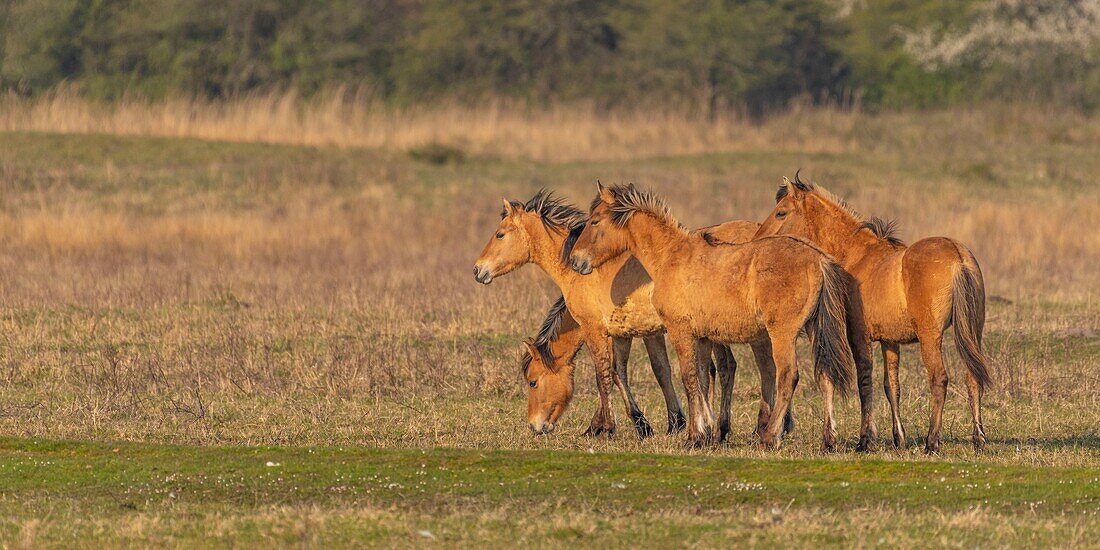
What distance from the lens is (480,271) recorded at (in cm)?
1238

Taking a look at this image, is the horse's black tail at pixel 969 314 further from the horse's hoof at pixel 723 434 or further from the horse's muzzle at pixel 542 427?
the horse's muzzle at pixel 542 427

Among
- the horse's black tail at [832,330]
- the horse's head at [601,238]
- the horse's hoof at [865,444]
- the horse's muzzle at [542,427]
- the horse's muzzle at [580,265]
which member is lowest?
the horse's muzzle at [542,427]

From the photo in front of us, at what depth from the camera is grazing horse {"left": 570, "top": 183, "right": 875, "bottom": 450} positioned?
10797 millimetres

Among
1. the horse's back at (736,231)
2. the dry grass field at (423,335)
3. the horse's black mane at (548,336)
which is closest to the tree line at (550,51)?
the dry grass field at (423,335)

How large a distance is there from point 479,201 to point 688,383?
16212 millimetres

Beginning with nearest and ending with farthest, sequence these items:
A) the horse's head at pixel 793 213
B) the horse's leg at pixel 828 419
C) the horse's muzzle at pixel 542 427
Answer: the horse's leg at pixel 828 419 < the horse's head at pixel 793 213 < the horse's muzzle at pixel 542 427

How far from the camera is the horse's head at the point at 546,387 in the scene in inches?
481

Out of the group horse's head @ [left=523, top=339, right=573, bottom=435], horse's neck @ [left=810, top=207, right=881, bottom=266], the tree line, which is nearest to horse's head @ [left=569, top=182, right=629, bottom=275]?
horse's head @ [left=523, top=339, right=573, bottom=435]

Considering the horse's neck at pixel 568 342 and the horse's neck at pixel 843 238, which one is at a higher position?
the horse's neck at pixel 843 238

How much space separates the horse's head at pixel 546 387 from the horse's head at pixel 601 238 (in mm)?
1067

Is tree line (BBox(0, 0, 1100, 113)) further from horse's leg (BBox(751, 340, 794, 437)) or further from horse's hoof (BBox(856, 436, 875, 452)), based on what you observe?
horse's hoof (BBox(856, 436, 875, 452))

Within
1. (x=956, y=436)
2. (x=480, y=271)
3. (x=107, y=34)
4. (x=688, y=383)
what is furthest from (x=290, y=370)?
(x=107, y=34)

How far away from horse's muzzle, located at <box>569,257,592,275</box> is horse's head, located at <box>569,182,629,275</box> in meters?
0.01

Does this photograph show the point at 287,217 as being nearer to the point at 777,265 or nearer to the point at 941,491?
the point at 777,265
